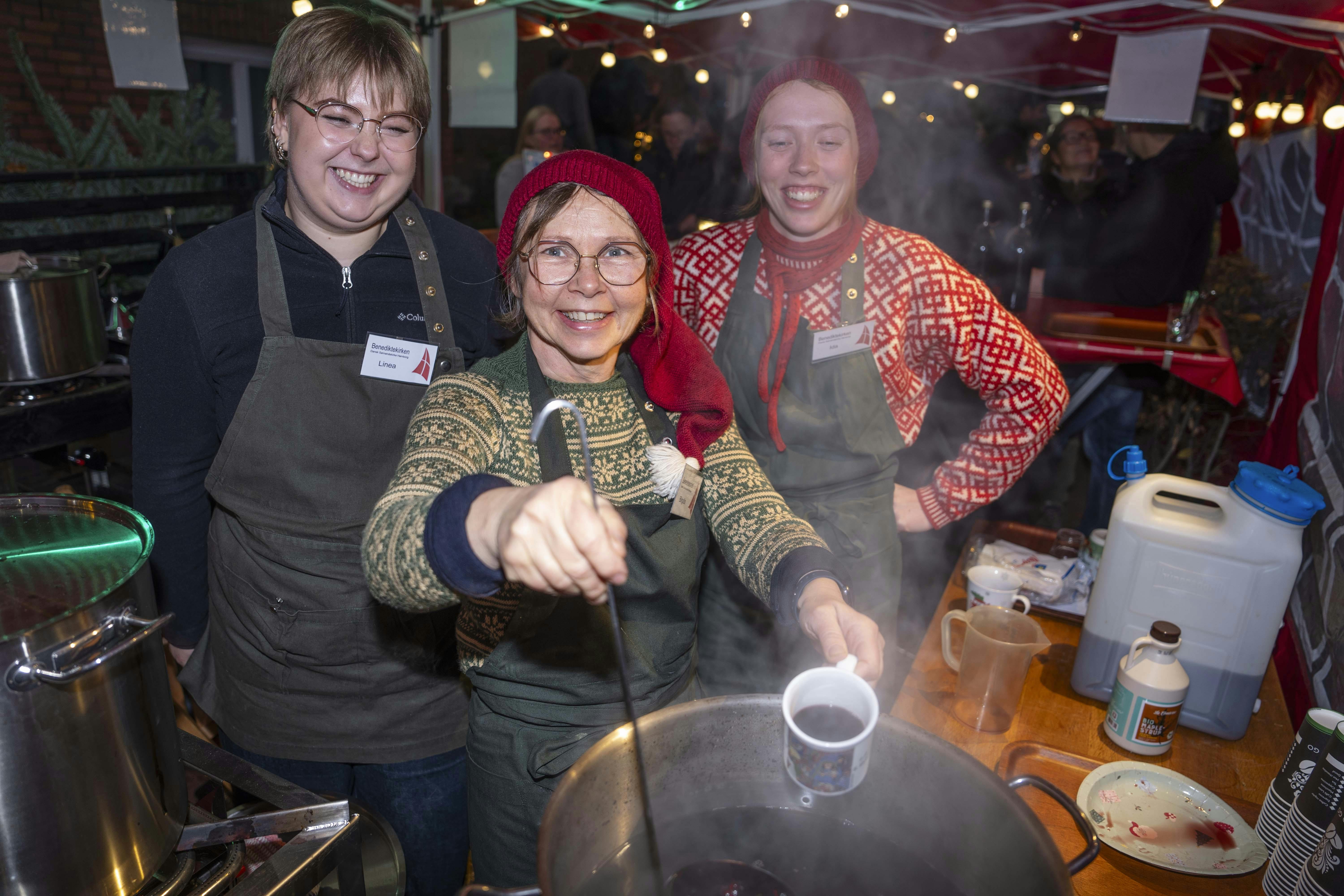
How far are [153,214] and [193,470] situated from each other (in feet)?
17.1

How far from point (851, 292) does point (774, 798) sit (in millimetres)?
1208

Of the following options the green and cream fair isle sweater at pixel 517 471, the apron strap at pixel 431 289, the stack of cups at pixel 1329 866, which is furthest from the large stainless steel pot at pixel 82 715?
the stack of cups at pixel 1329 866

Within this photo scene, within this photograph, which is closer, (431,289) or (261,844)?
(261,844)

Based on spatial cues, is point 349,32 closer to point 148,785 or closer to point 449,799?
point 148,785

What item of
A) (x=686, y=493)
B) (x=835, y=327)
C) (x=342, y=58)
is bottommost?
(x=686, y=493)

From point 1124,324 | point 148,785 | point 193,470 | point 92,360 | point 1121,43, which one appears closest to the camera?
point 148,785

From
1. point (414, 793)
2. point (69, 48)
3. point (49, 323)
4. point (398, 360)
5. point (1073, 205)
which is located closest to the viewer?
point (398, 360)

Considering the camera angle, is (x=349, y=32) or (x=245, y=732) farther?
(x=245, y=732)

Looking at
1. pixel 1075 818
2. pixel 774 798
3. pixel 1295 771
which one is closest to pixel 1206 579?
pixel 1295 771

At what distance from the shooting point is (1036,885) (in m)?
0.92

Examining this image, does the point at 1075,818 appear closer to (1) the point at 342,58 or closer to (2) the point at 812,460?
(2) the point at 812,460

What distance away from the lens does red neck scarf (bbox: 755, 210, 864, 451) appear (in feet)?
6.42

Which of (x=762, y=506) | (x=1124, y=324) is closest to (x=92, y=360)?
(x=762, y=506)

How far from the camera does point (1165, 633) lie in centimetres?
142
